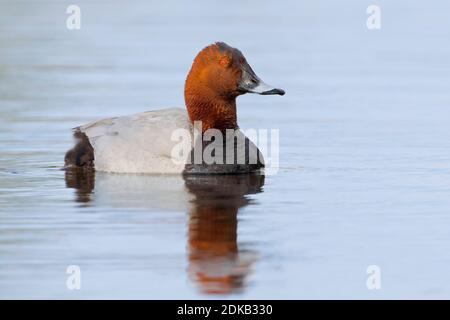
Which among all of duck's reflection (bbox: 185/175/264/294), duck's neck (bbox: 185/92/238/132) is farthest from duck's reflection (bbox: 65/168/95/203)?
duck's neck (bbox: 185/92/238/132)

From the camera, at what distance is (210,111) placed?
41.7 ft

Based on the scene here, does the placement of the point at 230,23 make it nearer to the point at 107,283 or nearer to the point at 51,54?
the point at 51,54

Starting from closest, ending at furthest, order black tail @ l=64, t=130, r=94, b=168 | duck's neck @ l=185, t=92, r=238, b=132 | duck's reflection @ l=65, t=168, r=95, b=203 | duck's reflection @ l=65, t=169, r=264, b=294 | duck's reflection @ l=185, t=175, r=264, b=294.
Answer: duck's reflection @ l=185, t=175, r=264, b=294, duck's reflection @ l=65, t=169, r=264, b=294, duck's reflection @ l=65, t=168, r=95, b=203, duck's neck @ l=185, t=92, r=238, b=132, black tail @ l=64, t=130, r=94, b=168

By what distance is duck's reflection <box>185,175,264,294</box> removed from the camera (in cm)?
864

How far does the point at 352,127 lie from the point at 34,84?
211 inches

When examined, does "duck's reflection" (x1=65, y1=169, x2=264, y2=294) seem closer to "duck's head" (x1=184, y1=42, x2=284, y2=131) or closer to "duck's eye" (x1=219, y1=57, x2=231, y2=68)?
"duck's head" (x1=184, y1=42, x2=284, y2=131)

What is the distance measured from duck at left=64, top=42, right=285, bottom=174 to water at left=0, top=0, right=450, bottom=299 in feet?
0.62

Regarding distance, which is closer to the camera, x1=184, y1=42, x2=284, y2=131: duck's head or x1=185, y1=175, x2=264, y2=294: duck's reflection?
x1=185, y1=175, x2=264, y2=294: duck's reflection

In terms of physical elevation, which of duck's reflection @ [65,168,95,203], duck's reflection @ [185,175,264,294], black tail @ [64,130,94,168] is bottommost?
duck's reflection @ [185,175,264,294]

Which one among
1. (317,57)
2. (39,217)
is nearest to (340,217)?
(39,217)

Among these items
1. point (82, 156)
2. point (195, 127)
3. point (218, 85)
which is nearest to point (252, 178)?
point (195, 127)

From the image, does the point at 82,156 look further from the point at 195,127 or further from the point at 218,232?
the point at 218,232

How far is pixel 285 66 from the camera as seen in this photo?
64.1 feet

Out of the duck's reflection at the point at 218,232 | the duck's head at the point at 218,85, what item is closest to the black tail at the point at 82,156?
the duck's head at the point at 218,85
